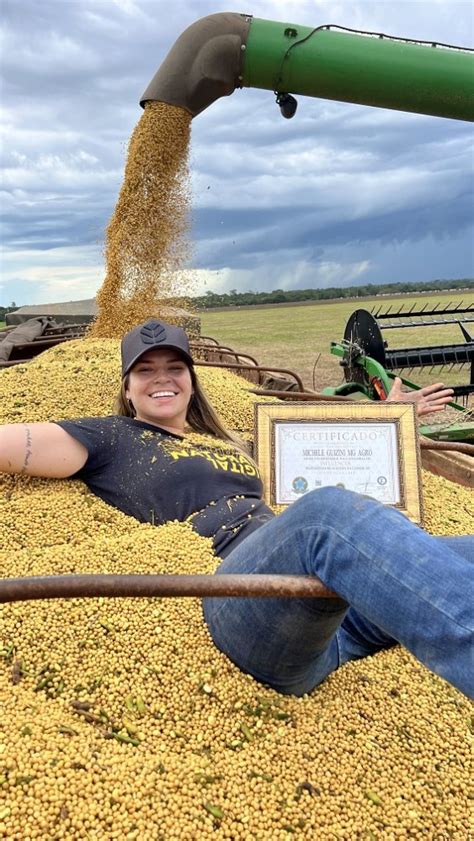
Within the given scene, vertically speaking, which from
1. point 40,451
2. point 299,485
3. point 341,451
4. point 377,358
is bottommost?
point 299,485

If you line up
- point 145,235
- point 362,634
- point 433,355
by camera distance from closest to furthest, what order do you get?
point 362,634 → point 145,235 → point 433,355

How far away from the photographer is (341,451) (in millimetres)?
2340

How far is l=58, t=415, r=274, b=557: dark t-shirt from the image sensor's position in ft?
5.56

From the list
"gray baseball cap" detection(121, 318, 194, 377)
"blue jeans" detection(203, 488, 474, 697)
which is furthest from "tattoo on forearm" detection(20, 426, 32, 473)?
"blue jeans" detection(203, 488, 474, 697)

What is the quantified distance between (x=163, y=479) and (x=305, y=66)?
3037 mm

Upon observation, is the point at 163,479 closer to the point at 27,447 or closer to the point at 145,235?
the point at 27,447

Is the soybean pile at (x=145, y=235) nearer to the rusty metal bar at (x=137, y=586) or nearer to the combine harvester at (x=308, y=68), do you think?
the combine harvester at (x=308, y=68)

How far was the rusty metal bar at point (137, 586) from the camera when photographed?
970 millimetres

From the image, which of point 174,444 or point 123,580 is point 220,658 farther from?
point 174,444

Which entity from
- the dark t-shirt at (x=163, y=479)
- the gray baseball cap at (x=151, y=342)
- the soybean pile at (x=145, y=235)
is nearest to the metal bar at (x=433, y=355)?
the soybean pile at (x=145, y=235)

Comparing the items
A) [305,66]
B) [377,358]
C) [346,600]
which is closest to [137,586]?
[346,600]

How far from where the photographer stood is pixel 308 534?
1.13 m

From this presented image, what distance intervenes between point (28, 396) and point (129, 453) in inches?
43.3

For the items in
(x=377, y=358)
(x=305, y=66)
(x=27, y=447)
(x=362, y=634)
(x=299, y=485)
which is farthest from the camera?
(x=377, y=358)
